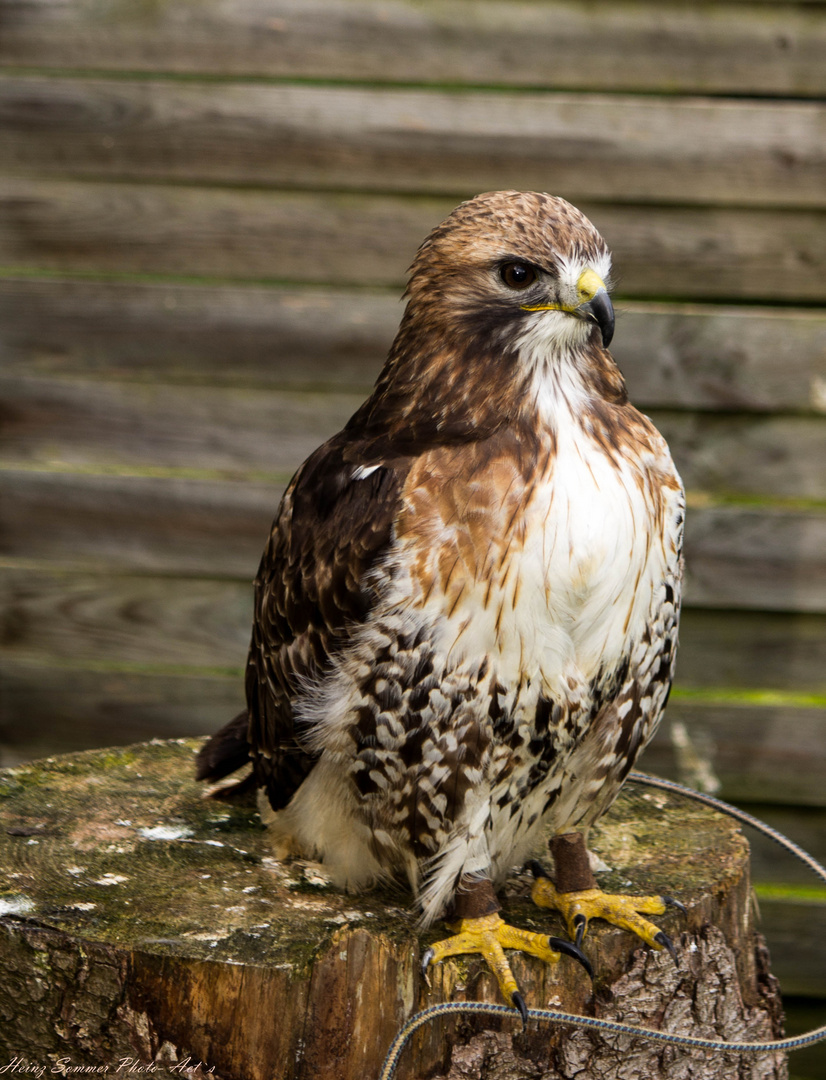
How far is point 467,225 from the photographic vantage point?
7.21 feet

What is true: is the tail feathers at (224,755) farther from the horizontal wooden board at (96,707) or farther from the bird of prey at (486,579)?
the horizontal wooden board at (96,707)

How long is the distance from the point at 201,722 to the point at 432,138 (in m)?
2.01

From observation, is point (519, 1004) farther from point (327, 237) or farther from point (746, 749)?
point (327, 237)

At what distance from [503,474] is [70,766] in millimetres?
1465

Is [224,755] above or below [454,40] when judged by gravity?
below

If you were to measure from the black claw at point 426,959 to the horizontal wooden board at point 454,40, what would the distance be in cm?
260

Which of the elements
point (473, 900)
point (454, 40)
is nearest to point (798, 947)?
point (473, 900)

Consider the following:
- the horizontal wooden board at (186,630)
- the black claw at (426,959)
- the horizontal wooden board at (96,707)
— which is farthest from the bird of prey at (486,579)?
the horizontal wooden board at (96,707)

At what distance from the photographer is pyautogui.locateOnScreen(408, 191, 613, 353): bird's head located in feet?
6.98

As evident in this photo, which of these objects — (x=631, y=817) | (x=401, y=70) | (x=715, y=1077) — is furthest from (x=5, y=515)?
(x=715, y=1077)

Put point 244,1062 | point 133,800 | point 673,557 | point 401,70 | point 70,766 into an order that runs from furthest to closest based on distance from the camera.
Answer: point 401,70
point 70,766
point 133,800
point 673,557
point 244,1062

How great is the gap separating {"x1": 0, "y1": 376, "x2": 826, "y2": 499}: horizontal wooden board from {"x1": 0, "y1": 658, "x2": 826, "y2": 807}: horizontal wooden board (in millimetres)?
705

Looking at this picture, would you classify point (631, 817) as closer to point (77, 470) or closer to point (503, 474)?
point (503, 474)

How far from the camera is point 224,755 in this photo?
2816 mm
